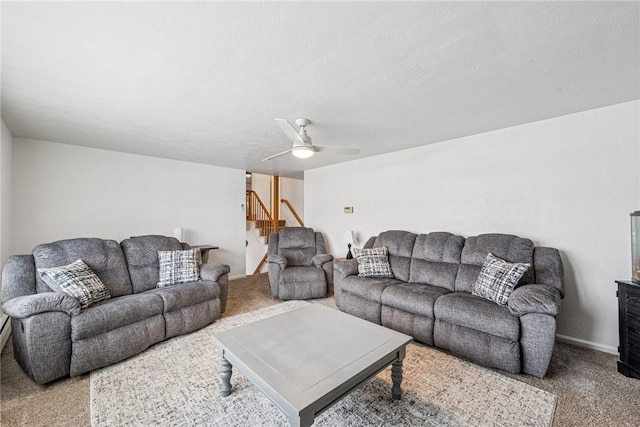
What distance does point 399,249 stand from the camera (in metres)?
3.69

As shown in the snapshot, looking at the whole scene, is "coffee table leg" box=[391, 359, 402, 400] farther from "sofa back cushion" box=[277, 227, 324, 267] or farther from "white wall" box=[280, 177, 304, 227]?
"white wall" box=[280, 177, 304, 227]

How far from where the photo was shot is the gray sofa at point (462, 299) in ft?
6.84

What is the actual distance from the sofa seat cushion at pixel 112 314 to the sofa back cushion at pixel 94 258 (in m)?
0.37

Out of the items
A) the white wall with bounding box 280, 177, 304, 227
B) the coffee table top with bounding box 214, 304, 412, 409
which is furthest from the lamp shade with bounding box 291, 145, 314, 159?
the white wall with bounding box 280, 177, 304, 227

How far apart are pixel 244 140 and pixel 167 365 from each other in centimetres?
261

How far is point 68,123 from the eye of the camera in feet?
9.21

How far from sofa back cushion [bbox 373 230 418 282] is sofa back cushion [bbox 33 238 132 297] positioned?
129 inches

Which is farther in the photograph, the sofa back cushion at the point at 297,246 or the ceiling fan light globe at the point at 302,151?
the sofa back cushion at the point at 297,246

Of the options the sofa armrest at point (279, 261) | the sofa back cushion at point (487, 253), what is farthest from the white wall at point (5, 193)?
the sofa back cushion at point (487, 253)

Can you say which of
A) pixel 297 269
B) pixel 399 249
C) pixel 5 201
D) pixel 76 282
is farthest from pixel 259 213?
pixel 76 282

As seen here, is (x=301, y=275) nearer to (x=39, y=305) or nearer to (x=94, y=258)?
(x=94, y=258)

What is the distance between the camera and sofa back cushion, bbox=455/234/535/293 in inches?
105

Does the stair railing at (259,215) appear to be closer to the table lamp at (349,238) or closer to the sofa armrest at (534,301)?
the table lamp at (349,238)

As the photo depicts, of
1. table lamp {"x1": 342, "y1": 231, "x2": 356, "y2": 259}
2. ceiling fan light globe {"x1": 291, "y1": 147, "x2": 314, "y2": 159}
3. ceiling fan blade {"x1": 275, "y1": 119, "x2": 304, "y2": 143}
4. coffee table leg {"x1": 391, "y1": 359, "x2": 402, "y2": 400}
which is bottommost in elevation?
coffee table leg {"x1": 391, "y1": 359, "x2": 402, "y2": 400}
